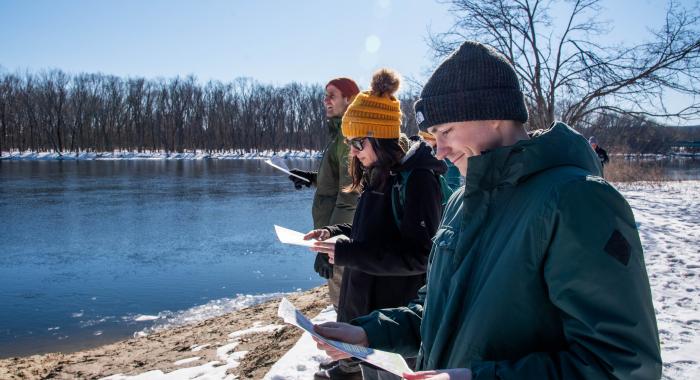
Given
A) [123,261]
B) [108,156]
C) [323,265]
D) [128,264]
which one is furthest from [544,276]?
[108,156]

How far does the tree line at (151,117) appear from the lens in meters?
66.4

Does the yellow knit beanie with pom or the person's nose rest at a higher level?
the yellow knit beanie with pom

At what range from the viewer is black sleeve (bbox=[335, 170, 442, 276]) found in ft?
8.27

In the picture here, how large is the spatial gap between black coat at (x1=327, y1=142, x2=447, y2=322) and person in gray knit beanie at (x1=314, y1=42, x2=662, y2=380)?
0.94 metres

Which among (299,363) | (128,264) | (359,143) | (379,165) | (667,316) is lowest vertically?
(128,264)

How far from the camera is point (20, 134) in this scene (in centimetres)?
6588

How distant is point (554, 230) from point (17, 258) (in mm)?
13106

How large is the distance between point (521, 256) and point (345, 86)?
3438 millimetres

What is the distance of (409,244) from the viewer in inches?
99.9

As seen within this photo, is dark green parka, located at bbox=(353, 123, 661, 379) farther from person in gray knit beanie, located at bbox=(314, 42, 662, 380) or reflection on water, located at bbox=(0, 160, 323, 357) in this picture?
reflection on water, located at bbox=(0, 160, 323, 357)

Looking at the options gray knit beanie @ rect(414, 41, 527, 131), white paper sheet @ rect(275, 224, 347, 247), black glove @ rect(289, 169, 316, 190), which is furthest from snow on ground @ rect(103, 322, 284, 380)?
gray knit beanie @ rect(414, 41, 527, 131)

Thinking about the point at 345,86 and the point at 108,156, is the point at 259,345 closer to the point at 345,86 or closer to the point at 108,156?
the point at 345,86

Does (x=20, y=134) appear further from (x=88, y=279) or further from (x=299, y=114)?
(x=88, y=279)

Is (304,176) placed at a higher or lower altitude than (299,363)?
higher
